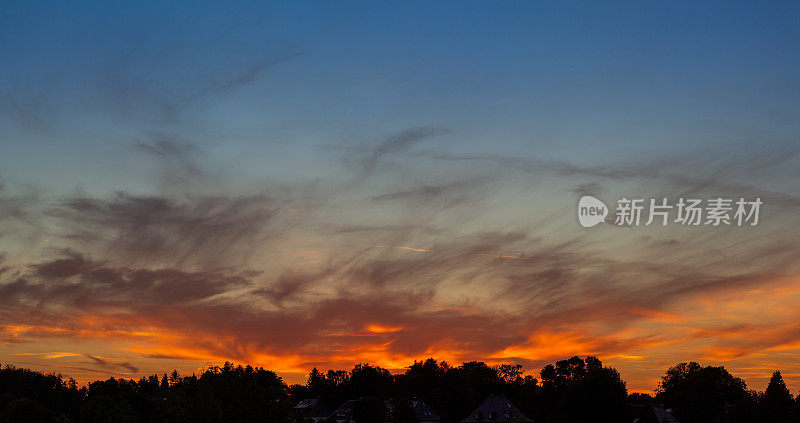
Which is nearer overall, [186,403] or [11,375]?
[186,403]

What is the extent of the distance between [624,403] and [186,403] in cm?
8875

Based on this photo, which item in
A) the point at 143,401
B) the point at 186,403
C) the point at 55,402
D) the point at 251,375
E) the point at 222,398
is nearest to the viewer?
the point at 186,403

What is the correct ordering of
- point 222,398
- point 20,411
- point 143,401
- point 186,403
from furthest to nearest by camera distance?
point 143,401 < point 20,411 < point 222,398 < point 186,403

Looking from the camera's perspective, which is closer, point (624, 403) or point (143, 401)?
point (624, 403)

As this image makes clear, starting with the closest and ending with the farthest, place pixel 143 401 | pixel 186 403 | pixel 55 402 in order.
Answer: pixel 186 403 → pixel 55 402 → pixel 143 401

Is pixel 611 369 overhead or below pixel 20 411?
overhead

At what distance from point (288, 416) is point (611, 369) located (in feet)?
271

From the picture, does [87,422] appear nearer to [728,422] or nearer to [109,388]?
[109,388]

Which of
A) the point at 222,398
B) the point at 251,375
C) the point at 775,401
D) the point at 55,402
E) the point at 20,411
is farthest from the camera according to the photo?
the point at 55,402

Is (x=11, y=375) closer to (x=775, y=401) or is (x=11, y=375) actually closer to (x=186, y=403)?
(x=186, y=403)

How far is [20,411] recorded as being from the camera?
10569 cm

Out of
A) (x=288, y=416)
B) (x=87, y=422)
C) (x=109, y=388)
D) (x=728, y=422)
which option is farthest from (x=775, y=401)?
(x=109, y=388)

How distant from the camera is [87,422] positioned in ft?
364

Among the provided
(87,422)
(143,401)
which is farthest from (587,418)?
(143,401)
